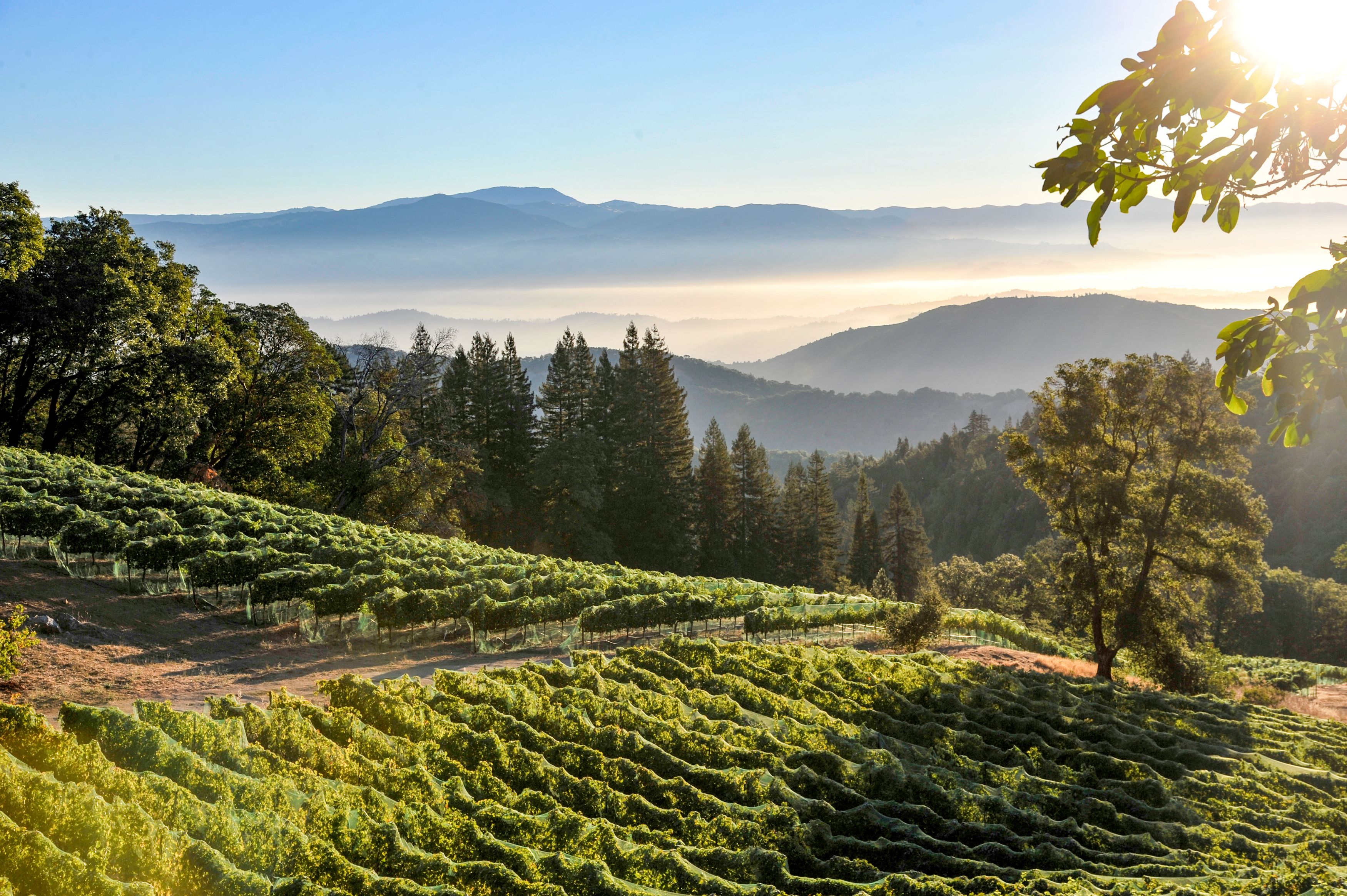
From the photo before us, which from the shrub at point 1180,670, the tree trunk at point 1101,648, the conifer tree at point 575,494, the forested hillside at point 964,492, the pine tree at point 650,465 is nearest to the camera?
the shrub at point 1180,670

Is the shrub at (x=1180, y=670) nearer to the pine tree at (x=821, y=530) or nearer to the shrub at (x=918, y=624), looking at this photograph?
the shrub at (x=918, y=624)

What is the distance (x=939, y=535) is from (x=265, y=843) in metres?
142

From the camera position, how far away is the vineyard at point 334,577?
57.5 feet

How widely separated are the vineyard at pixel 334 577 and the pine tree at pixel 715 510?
37897 mm

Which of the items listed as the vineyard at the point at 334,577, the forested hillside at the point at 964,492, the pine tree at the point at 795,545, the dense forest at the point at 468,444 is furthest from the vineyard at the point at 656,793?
the forested hillside at the point at 964,492

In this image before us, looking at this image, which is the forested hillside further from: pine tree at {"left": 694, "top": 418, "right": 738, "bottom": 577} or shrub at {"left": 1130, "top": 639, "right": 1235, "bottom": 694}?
shrub at {"left": 1130, "top": 639, "right": 1235, "bottom": 694}

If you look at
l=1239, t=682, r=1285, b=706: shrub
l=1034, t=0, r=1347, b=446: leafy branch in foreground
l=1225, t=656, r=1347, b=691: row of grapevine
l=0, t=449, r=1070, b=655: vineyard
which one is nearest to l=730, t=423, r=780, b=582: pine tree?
l=1225, t=656, r=1347, b=691: row of grapevine

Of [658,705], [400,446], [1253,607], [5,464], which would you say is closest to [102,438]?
[400,446]

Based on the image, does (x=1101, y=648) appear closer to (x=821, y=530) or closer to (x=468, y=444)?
(x=821, y=530)

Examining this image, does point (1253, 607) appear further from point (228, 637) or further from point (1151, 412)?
point (228, 637)

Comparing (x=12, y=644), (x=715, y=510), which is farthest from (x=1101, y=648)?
(x=715, y=510)

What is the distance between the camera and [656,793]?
920 cm

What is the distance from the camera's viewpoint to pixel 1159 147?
2910 mm

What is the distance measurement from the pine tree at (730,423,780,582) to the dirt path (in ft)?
157
